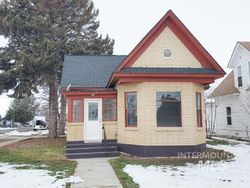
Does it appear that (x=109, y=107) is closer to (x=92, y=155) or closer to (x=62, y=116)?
(x=92, y=155)

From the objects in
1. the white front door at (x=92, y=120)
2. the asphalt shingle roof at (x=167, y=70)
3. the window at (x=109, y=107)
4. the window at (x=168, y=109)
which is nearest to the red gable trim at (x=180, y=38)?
the asphalt shingle roof at (x=167, y=70)

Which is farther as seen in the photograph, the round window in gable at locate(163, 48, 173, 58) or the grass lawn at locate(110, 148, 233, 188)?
the round window in gable at locate(163, 48, 173, 58)

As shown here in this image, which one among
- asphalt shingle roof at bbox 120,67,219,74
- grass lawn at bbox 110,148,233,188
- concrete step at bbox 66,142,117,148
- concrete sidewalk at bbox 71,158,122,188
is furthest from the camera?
concrete step at bbox 66,142,117,148

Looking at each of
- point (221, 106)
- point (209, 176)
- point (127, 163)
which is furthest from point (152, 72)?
point (221, 106)

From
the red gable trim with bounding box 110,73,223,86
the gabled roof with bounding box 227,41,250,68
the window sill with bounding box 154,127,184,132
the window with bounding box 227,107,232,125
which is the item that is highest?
the gabled roof with bounding box 227,41,250,68

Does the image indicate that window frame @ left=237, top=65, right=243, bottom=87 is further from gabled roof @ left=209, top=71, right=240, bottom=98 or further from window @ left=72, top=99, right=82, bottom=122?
window @ left=72, top=99, right=82, bottom=122

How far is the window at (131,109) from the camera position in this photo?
13383mm

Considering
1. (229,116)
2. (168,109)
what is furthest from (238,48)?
(168,109)

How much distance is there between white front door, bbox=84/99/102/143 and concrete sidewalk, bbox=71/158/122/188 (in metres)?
2.98

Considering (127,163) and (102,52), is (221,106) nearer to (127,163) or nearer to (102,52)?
(102,52)

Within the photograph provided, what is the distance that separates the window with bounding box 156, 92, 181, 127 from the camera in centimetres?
1291

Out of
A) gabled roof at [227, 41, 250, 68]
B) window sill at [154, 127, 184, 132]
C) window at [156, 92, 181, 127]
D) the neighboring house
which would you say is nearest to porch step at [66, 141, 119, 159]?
window sill at [154, 127, 184, 132]

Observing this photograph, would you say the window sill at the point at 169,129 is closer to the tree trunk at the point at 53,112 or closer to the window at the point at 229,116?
the window at the point at 229,116

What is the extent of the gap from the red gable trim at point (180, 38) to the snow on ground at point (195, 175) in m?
4.71
